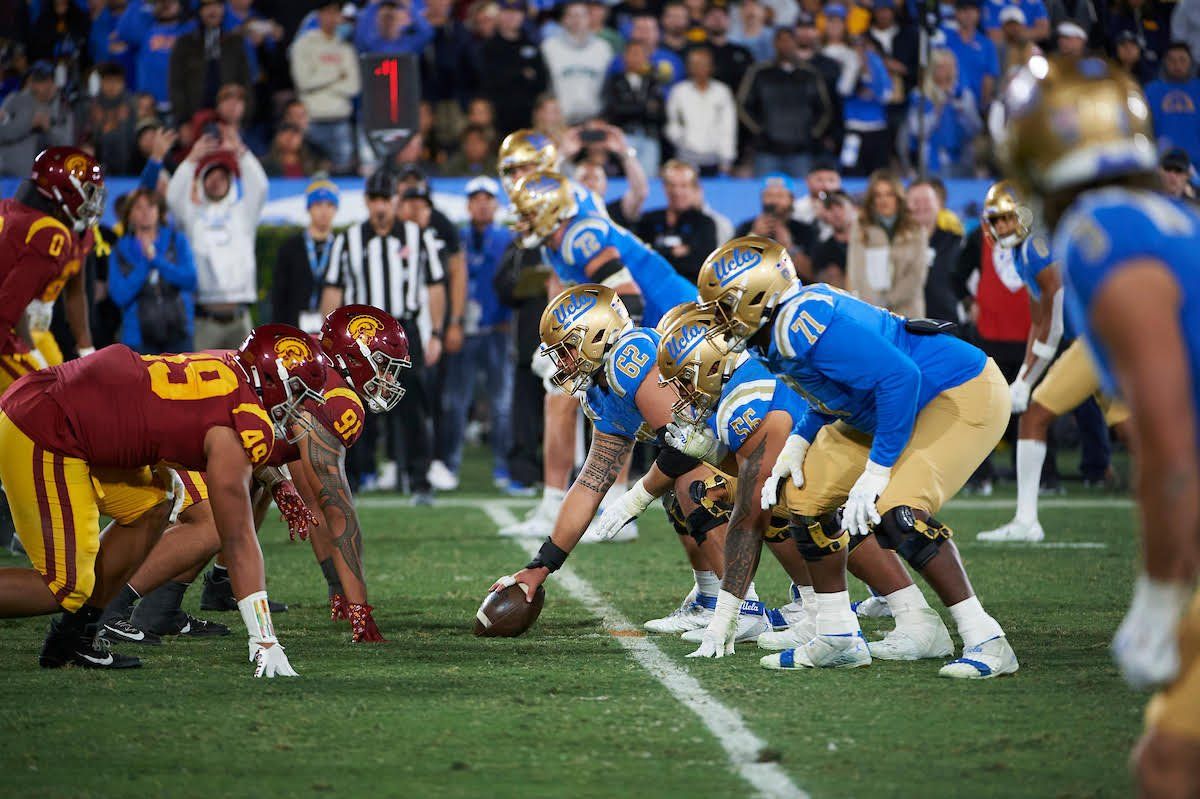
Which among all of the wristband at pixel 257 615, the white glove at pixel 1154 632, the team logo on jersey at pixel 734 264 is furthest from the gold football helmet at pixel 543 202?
the white glove at pixel 1154 632

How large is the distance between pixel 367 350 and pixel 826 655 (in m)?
2.18

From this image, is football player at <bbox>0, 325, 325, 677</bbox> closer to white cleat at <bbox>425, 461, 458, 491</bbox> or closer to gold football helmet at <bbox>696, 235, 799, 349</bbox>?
gold football helmet at <bbox>696, 235, 799, 349</bbox>

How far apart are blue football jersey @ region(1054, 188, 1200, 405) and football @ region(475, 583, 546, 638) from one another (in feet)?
12.5

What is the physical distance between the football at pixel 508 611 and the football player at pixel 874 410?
955 millimetres

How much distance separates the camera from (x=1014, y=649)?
6277 mm

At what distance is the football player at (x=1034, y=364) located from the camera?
8.68m

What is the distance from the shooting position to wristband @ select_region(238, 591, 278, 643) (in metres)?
5.37

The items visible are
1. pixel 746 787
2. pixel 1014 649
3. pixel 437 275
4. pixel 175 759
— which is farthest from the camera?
pixel 437 275

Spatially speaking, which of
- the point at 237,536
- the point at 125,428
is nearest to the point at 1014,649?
the point at 237,536

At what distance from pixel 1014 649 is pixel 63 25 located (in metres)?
11.6

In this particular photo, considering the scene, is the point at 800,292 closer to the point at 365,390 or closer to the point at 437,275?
the point at 365,390

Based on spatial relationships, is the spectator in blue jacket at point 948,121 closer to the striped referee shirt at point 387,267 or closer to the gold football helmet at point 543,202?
the striped referee shirt at point 387,267

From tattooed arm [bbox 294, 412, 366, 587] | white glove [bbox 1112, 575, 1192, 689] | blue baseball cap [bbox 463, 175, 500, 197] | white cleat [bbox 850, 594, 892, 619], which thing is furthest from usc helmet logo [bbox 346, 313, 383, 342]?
blue baseball cap [bbox 463, 175, 500, 197]

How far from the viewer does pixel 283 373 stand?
549cm
